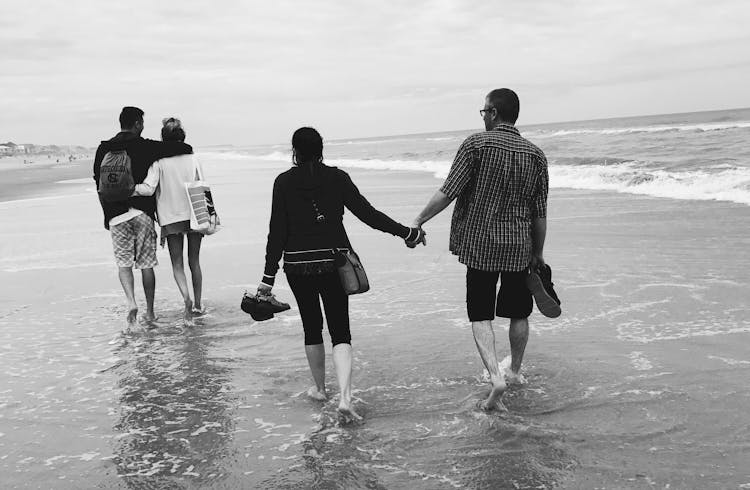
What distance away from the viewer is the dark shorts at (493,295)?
14.5 ft

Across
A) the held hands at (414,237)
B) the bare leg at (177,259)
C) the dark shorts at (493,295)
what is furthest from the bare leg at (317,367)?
the bare leg at (177,259)

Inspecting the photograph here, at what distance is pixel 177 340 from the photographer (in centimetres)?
609

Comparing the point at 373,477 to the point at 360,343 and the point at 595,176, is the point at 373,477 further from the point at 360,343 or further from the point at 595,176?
the point at 595,176

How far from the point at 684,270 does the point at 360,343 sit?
4.04 metres

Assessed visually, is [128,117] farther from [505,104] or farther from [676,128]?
[676,128]

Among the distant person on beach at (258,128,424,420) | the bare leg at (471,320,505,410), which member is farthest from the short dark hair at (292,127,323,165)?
the bare leg at (471,320,505,410)

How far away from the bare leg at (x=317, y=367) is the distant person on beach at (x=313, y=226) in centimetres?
20

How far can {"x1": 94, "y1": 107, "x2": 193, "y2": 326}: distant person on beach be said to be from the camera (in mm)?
6293

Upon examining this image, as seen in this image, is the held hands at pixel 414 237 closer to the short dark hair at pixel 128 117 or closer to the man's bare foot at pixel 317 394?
the man's bare foot at pixel 317 394

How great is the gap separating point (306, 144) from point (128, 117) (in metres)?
2.74

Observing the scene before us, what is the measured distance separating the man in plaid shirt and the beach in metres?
0.61

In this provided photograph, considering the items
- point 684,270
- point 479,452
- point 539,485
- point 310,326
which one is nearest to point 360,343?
point 310,326

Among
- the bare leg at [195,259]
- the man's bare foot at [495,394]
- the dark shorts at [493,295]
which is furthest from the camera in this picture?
the bare leg at [195,259]

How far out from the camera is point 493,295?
4477mm
